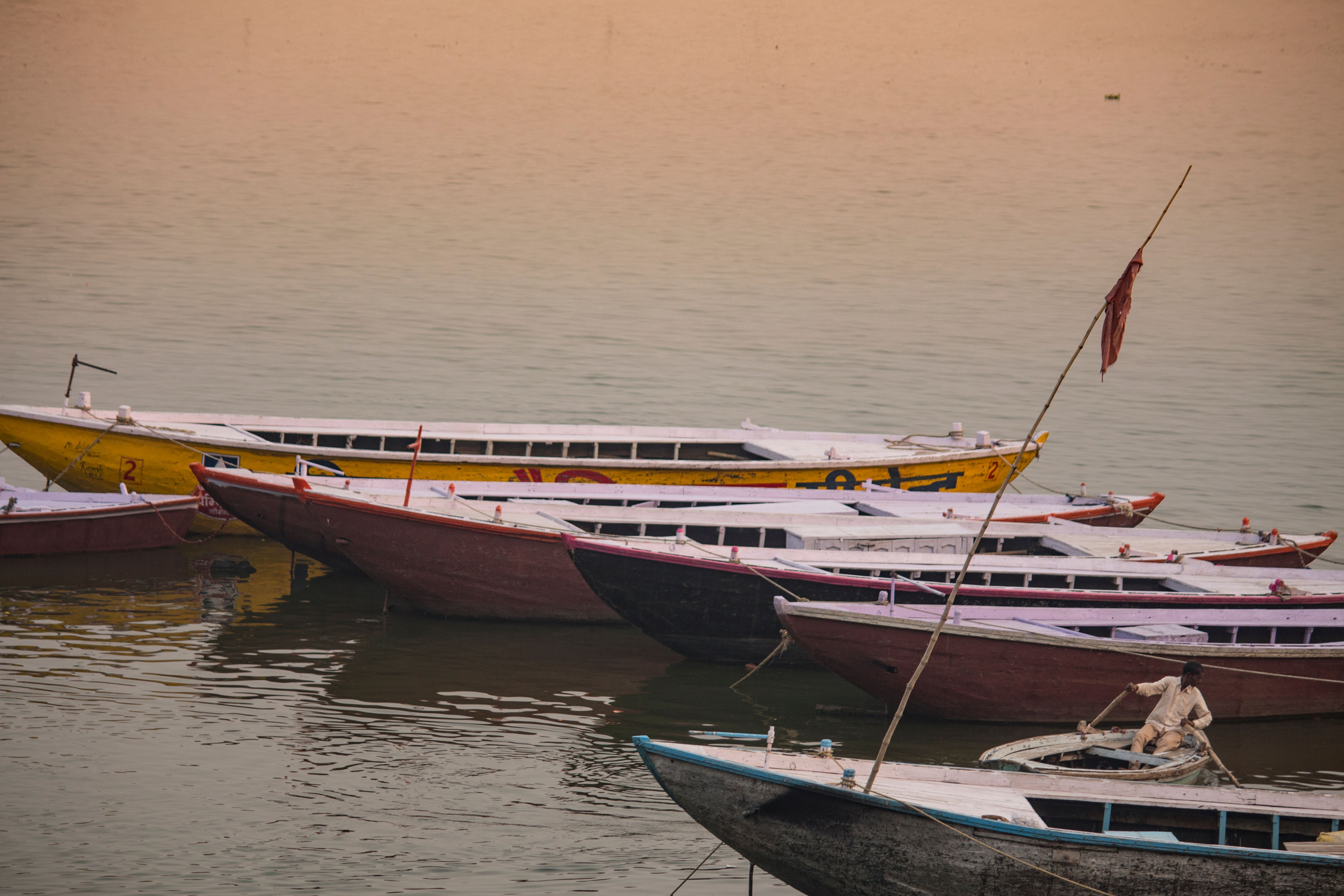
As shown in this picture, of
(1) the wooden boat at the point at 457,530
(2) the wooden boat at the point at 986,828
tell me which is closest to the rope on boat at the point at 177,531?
(1) the wooden boat at the point at 457,530

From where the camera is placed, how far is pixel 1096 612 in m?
15.1

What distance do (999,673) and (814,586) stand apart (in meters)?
2.18

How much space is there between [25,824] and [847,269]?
1634 inches

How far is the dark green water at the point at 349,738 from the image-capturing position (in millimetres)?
11148

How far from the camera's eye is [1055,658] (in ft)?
47.1

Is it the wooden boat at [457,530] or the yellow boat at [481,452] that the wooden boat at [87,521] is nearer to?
the yellow boat at [481,452]

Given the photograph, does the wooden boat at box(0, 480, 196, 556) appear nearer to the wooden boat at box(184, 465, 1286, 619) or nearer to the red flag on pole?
the wooden boat at box(184, 465, 1286, 619)

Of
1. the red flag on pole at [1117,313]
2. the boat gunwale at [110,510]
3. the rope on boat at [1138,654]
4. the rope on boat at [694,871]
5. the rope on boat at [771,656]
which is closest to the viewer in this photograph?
the red flag on pole at [1117,313]

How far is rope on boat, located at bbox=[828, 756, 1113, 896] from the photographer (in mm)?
9117

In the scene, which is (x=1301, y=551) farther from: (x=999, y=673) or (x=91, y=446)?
(x=91, y=446)

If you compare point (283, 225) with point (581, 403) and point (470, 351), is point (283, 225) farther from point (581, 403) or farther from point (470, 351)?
point (581, 403)

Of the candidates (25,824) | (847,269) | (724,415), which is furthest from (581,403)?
(25,824)

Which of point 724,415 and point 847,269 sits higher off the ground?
point 847,269

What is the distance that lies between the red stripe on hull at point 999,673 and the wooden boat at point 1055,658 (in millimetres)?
11
